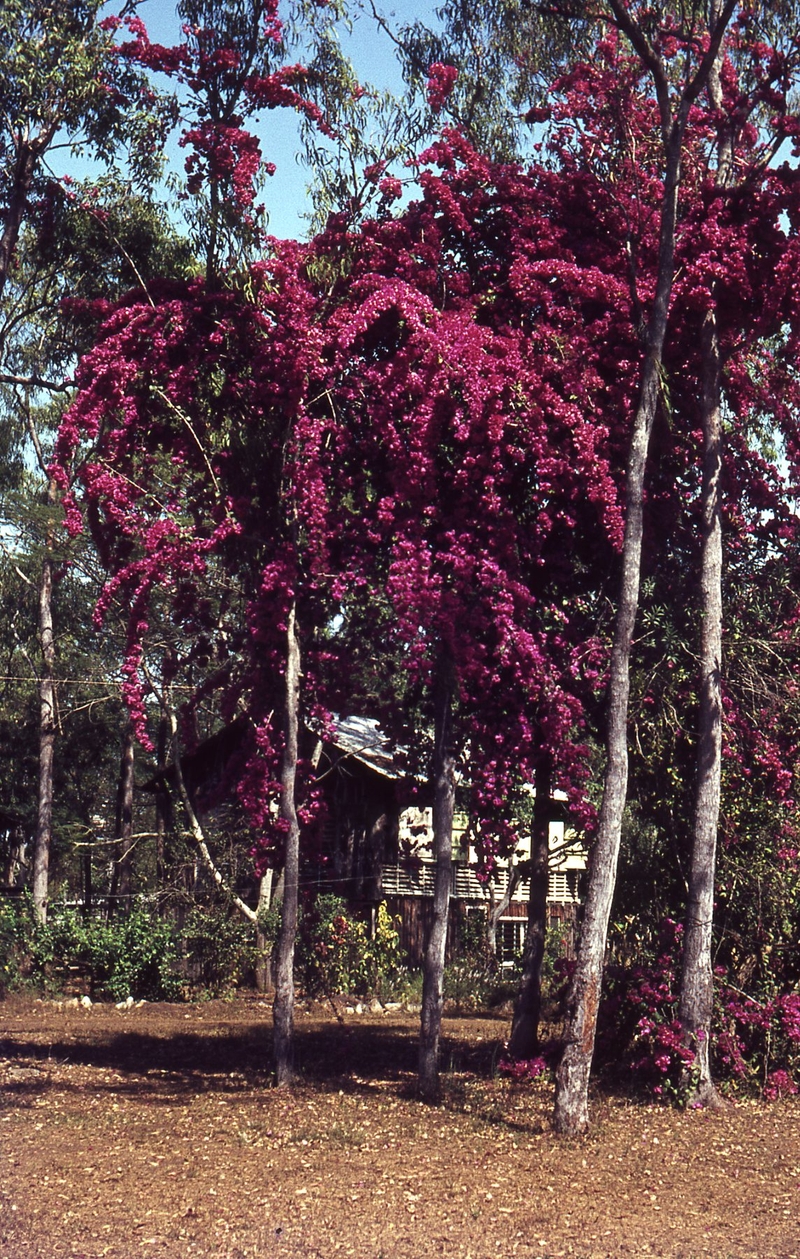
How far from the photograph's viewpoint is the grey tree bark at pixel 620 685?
9.76 meters

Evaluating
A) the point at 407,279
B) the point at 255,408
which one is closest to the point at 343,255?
the point at 407,279

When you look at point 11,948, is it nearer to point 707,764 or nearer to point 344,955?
point 344,955

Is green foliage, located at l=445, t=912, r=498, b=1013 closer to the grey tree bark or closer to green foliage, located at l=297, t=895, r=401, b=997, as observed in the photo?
green foliage, located at l=297, t=895, r=401, b=997

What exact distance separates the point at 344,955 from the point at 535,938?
783 centimetres

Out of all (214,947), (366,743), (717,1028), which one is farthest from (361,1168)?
(366,743)

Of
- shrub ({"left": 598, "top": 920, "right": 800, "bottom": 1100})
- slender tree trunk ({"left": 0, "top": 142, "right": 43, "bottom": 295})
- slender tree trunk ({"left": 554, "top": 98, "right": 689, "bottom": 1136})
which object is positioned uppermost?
slender tree trunk ({"left": 0, "top": 142, "right": 43, "bottom": 295})

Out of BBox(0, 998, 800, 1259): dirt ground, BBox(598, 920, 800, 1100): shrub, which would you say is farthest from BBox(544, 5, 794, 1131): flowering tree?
BBox(0, 998, 800, 1259): dirt ground

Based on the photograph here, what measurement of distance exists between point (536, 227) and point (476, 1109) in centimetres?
811

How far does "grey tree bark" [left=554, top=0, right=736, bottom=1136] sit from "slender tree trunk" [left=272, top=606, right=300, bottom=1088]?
9.13ft

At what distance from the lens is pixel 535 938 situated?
42.5 feet

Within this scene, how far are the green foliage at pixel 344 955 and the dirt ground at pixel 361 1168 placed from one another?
579 centimetres

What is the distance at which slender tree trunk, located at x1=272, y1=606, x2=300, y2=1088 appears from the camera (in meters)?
11.4

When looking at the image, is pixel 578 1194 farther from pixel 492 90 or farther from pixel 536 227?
pixel 492 90

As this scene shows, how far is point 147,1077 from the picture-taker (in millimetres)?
12500
